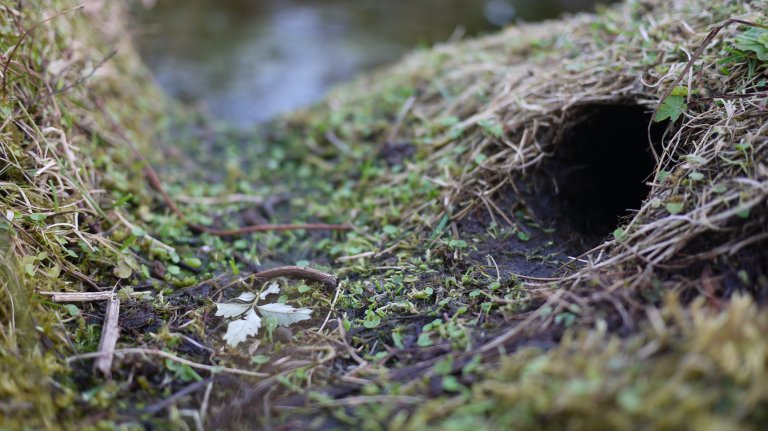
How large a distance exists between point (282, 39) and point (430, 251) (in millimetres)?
6531

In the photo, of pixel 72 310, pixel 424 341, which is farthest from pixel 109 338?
pixel 424 341

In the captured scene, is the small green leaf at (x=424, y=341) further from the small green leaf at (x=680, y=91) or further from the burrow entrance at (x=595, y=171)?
the small green leaf at (x=680, y=91)

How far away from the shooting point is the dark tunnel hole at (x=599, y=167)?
10.2 ft

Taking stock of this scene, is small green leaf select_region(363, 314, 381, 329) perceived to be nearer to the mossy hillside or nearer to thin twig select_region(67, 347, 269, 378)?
thin twig select_region(67, 347, 269, 378)

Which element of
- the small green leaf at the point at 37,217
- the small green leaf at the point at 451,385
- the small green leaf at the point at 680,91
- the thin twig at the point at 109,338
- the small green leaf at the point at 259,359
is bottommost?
the small green leaf at the point at 451,385

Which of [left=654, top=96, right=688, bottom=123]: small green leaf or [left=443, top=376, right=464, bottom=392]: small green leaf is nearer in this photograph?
[left=443, top=376, right=464, bottom=392]: small green leaf

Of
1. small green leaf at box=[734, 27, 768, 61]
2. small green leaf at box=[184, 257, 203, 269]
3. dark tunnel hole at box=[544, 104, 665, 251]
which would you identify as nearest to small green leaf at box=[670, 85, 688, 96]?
small green leaf at box=[734, 27, 768, 61]

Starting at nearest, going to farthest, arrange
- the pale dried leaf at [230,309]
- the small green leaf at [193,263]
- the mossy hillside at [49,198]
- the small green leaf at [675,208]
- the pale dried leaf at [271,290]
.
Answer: the mossy hillside at [49,198], the small green leaf at [675,208], the pale dried leaf at [230,309], the pale dried leaf at [271,290], the small green leaf at [193,263]

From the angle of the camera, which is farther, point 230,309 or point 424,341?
point 230,309

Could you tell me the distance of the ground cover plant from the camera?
1.72m

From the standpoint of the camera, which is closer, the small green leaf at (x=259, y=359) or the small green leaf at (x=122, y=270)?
the small green leaf at (x=259, y=359)

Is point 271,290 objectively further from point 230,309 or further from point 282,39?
point 282,39

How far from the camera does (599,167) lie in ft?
10.9

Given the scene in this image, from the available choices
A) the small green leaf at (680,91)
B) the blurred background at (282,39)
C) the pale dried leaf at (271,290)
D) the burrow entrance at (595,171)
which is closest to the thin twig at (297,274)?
the pale dried leaf at (271,290)
